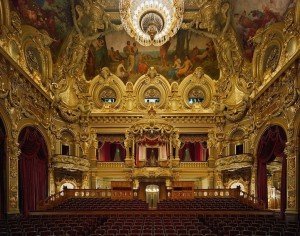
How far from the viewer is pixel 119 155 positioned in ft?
85.9

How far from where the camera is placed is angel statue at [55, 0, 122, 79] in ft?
72.0

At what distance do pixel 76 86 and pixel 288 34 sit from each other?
1380 centimetres

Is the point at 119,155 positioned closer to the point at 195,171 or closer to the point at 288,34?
the point at 195,171

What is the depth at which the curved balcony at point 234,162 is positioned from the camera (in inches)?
840

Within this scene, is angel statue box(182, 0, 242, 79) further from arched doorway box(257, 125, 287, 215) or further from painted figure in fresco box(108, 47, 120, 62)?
arched doorway box(257, 125, 287, 215)

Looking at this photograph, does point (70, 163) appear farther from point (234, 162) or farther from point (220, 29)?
point (220, 29)

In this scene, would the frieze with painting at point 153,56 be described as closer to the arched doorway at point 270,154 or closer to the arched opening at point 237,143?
the arched opening at point 237,143

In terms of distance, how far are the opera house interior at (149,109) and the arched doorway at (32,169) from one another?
9 centimetres

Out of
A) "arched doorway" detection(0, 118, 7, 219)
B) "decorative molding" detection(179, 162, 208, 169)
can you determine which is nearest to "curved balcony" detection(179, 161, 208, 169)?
"decorative molding" detection(179, 162, 208, 169)

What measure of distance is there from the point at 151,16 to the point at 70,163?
11.1m

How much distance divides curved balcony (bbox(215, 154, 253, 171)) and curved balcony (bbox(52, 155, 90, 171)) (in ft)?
27.6

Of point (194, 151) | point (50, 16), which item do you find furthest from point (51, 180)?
point (194, 151)

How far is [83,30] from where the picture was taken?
75.9 feet

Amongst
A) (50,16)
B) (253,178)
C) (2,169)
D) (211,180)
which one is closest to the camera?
(2,169)
